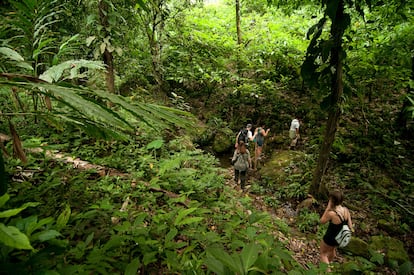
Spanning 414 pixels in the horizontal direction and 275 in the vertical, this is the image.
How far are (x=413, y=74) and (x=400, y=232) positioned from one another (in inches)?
175

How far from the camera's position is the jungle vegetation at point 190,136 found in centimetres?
133

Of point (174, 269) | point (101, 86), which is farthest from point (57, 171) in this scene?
point (101, 86)

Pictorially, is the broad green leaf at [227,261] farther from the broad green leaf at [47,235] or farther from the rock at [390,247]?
the rock at [390,247]

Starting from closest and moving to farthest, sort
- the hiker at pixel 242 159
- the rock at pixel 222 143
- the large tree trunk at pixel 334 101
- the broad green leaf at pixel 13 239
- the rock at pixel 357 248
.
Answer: the broad green leaf at pixel 13 239, the large tree trunk at pixel 334 101, the rock at pixel 357 248, the hiker at pixel 242 159, the rock at pixel 222 143

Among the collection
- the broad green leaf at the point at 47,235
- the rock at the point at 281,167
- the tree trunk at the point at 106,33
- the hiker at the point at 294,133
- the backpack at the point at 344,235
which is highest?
the tree trunk at the point at 106,33

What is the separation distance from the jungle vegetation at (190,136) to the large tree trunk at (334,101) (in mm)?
26

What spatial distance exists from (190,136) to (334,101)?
4340 mm

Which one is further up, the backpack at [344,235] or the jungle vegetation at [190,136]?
the jungle vegetation at [190,136]

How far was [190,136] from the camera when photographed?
25.0 ft

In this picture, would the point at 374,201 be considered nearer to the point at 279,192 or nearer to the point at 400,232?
the point at 400,232

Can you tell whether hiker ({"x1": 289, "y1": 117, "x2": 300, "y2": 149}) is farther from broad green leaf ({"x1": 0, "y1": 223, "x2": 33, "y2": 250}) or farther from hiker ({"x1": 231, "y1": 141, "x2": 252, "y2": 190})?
broad green leaf ({"x1": 0, "y1": 223, "x2": 33, "y2": 250})

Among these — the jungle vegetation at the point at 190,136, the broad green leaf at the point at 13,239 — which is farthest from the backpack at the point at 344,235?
the broad green leaf at the point at 13,239

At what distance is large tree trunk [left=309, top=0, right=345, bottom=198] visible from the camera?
3.83 m

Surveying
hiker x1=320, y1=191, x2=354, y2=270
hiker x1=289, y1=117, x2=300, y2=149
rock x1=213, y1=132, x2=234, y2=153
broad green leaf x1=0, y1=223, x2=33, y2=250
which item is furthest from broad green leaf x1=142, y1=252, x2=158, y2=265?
hiker x1=289, y1=117, x2=300, y2=149
